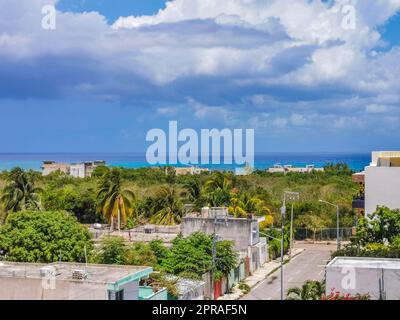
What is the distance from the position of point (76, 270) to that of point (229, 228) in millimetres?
21780

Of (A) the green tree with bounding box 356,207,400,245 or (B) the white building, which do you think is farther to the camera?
(B) the white building

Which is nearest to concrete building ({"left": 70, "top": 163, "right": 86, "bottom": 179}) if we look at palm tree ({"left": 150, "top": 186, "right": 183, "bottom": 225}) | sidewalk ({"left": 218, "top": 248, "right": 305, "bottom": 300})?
palm tree ({"left": 150, "top": 186, "right": 183, "bottom": 225})

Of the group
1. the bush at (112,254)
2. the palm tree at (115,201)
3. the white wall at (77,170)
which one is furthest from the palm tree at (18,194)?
the white wall at (77,170)

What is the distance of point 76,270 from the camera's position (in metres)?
19.9

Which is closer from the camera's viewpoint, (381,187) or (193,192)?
(381,187)

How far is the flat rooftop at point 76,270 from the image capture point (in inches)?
792

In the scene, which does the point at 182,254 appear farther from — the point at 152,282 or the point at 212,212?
the point at 212,212

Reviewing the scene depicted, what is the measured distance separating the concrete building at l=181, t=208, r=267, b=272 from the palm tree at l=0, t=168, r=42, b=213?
12.9m

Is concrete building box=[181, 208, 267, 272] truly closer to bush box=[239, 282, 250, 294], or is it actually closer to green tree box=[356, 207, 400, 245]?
bush box=[239, 282, 250, 294]

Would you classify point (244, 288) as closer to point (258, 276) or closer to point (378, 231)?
point (258, 276)

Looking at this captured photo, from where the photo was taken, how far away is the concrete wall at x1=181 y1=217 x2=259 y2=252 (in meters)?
40.4

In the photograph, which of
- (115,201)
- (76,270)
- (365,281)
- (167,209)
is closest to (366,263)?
(365,281)

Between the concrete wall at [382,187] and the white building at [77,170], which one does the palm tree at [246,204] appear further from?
the white building at [77,170]
